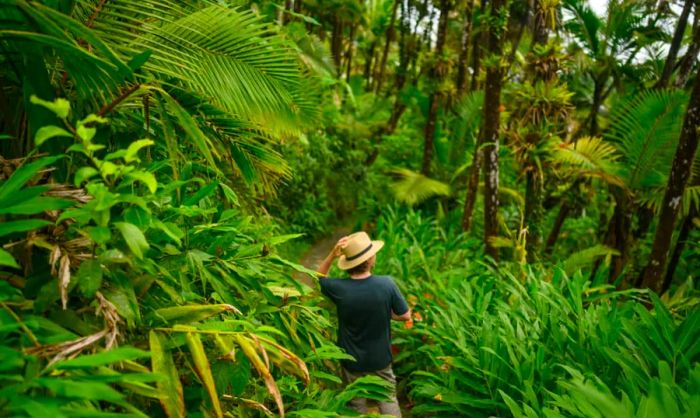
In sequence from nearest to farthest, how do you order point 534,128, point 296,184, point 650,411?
point 650,411 < point 534,128 < point 296,184

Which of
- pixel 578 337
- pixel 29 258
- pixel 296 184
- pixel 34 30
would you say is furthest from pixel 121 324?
pixel 296 184

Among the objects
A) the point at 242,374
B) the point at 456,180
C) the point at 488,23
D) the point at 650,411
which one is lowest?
the point at 456,180

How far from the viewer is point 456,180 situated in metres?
11.0

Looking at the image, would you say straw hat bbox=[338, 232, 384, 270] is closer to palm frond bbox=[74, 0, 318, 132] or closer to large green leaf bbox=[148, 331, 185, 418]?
palm frond bbox=[74, 0, 318, 132]

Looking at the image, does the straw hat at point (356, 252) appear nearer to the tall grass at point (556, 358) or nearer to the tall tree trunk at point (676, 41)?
the tall grass at point (556, 358)

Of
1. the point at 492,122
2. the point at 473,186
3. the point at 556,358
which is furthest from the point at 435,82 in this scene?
the point at 556,358

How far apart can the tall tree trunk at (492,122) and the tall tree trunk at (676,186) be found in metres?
1.93

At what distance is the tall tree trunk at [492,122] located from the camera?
6.06 meters

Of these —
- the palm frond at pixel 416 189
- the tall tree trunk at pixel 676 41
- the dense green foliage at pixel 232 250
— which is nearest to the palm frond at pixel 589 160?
the dense green foliage at pixel 232 250

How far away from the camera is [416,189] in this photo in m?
10.0

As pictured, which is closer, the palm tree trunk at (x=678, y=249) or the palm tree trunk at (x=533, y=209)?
the palm tree trunk at (x=533, y=209)

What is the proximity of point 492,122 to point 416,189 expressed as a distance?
12.5ft

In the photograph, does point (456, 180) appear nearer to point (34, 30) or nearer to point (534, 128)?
point (534, 128)

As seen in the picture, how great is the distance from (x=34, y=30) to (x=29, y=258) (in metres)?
0.77
